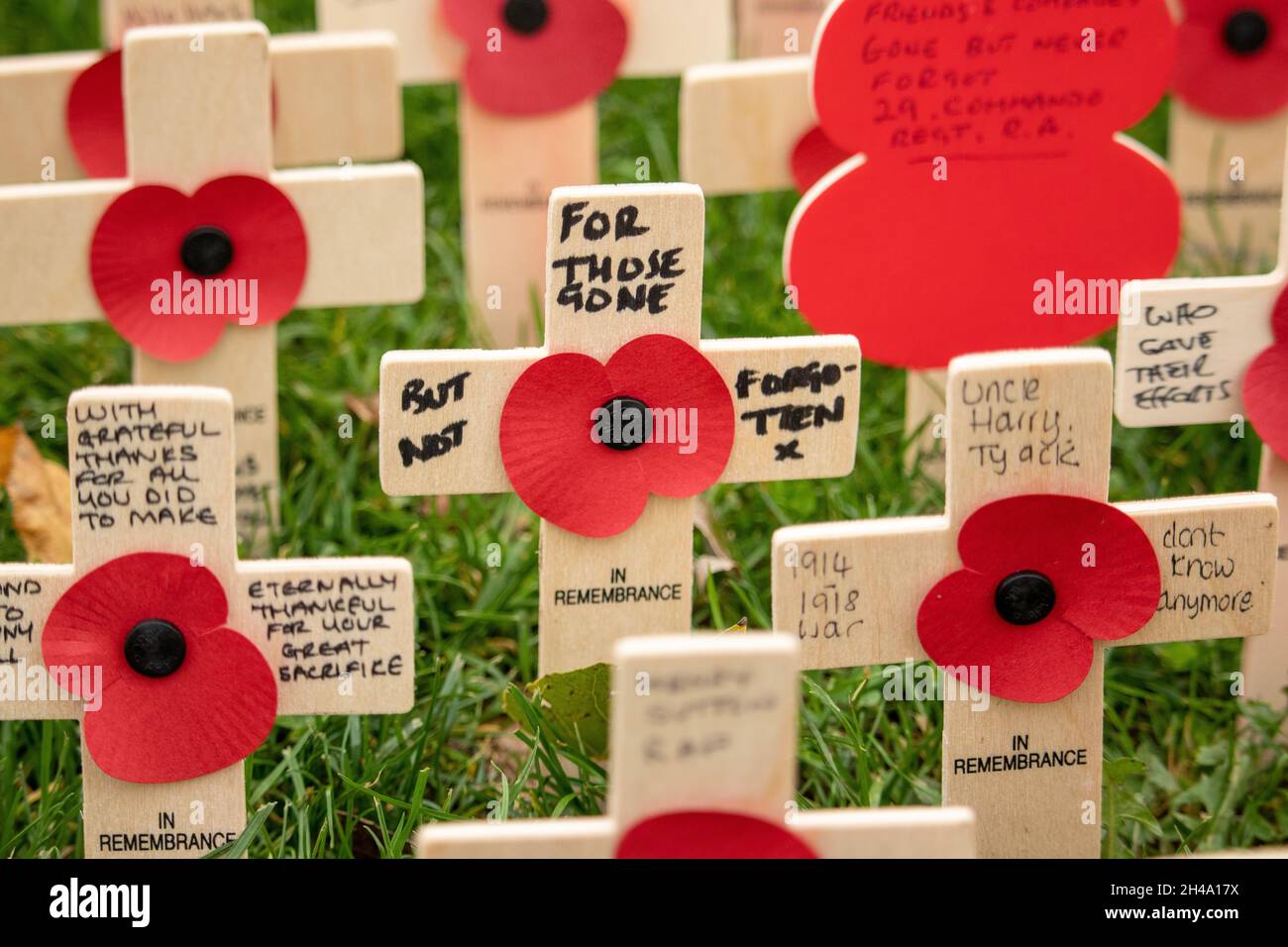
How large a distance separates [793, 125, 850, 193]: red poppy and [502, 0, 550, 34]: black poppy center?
0.52 meters

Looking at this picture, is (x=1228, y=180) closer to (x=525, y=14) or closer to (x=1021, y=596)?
(x=525, y=14)

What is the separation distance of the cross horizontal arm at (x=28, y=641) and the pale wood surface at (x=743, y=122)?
1.15 meters

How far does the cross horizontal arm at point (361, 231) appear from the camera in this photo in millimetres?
2367

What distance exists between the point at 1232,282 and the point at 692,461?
69 cm

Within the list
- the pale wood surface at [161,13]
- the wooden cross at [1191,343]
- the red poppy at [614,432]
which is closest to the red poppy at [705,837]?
the red poppy at [614,432]

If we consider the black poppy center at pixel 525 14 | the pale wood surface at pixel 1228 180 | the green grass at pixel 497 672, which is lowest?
the green grass at pixel 497 672

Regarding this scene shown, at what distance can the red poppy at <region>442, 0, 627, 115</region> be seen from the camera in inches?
112

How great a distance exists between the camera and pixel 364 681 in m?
1.92

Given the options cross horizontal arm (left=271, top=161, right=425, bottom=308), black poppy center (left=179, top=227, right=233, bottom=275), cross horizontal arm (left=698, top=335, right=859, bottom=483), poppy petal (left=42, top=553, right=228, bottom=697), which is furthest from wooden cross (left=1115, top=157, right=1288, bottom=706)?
black poppy center (left=179, top=227, right=233, bottom=275)

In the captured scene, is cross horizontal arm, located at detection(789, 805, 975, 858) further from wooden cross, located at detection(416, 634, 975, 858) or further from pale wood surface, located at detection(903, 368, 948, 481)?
pale wood surface, located at detection(903, 368, 948, 481)

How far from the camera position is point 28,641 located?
1863mm

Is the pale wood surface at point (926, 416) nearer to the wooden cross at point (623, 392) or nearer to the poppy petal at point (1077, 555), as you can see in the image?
the wooden cross at point (623, 392)

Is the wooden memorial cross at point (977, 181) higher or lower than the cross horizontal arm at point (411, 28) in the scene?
lower

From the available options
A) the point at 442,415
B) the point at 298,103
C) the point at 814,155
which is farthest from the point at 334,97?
the point at 442,415
